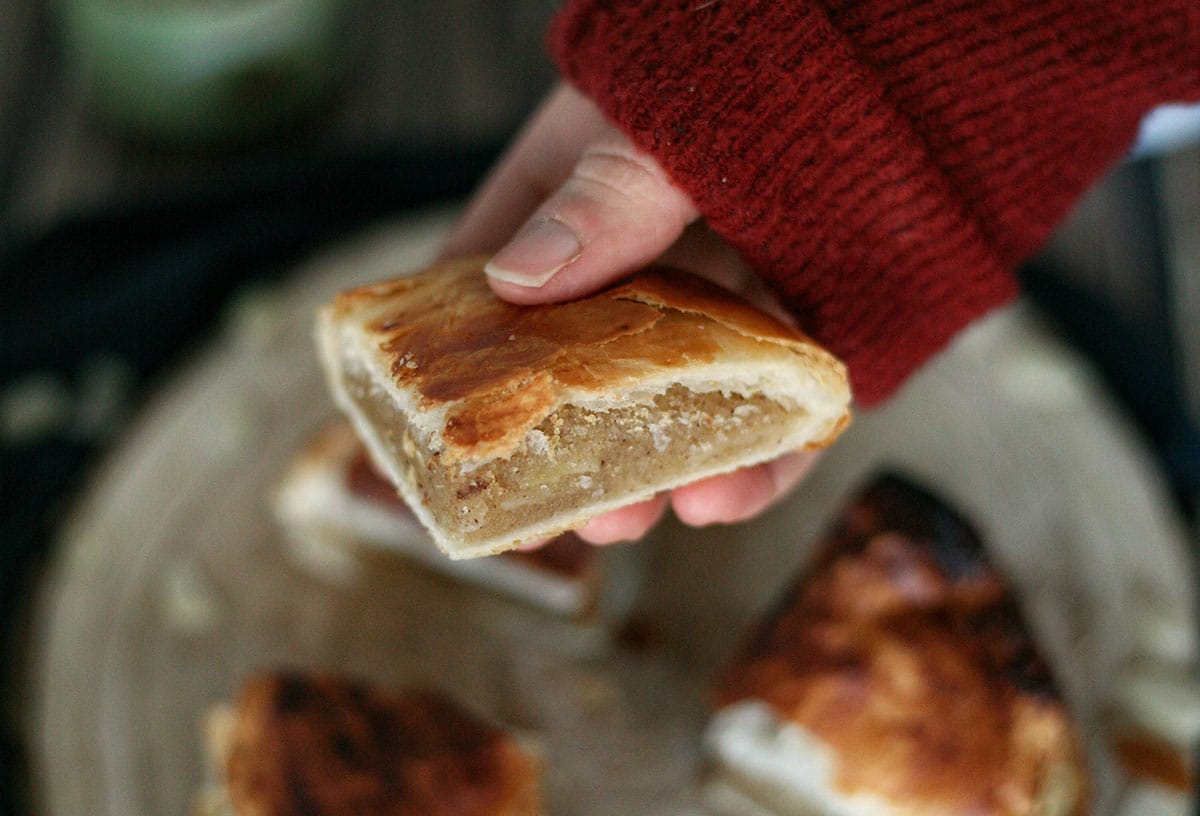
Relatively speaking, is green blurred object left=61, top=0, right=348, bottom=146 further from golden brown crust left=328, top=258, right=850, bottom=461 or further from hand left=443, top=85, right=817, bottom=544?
golden brown crust left=328, top=258, right=850, bottom=461

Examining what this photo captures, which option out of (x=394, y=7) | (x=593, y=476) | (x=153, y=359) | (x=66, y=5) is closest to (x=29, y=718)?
(x=153, y=359)

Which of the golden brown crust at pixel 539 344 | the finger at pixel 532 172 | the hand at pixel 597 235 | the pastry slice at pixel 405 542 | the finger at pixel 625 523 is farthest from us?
the pastry slice at pixel 405 542

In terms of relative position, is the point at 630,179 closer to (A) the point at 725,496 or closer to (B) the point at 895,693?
(A) the point at 725,496

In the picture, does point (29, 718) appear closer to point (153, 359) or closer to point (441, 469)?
point (153, 359)

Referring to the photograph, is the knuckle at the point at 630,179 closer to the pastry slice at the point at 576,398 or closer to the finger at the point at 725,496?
the pastry slice at the point at 576,398

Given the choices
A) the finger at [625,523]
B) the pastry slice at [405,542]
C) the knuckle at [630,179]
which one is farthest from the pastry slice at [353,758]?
the knuckle at [630,179]

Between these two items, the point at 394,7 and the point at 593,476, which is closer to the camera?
the point at 593,476
